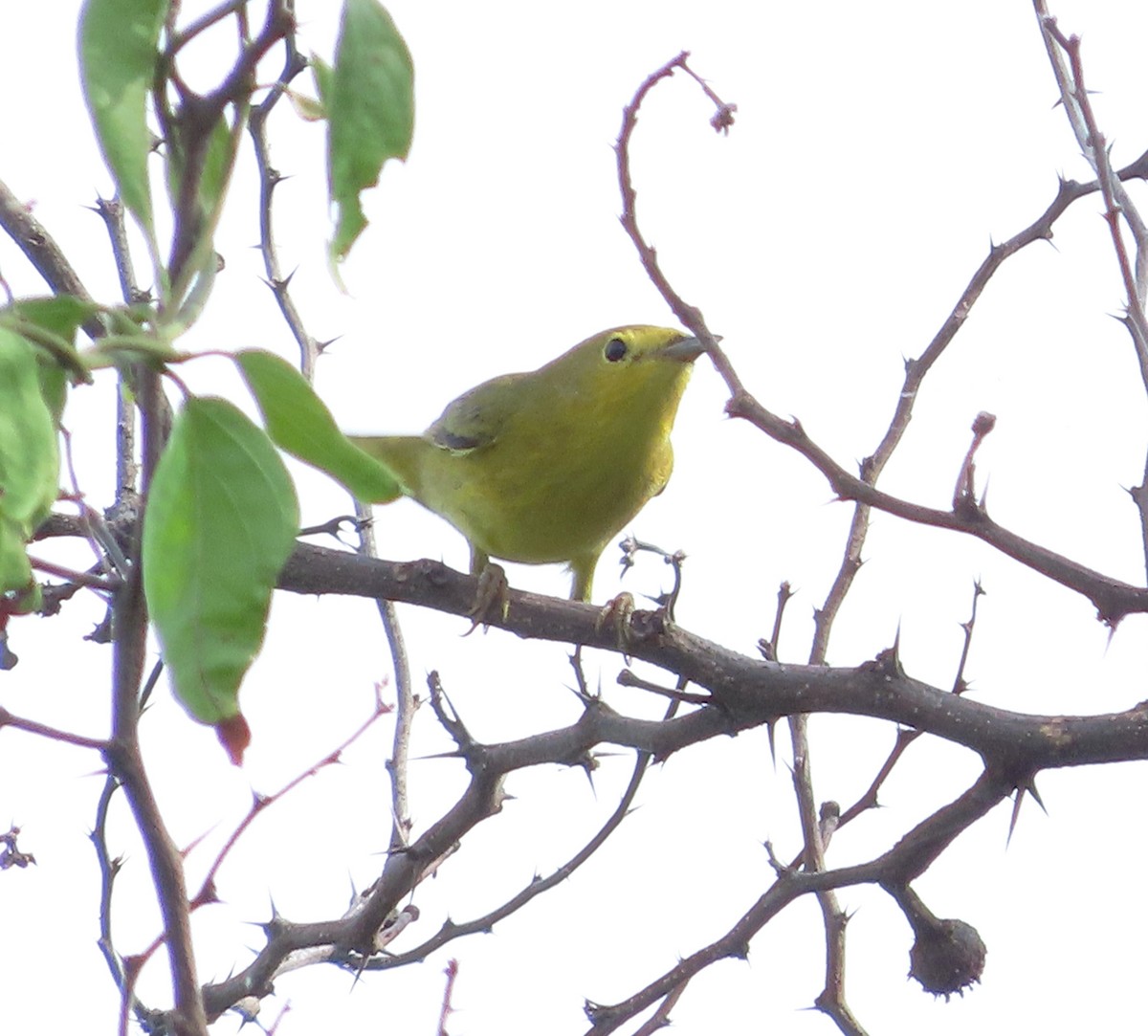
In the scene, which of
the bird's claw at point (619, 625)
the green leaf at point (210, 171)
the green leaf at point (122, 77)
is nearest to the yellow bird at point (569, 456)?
the bird's claw at point (619, 625)

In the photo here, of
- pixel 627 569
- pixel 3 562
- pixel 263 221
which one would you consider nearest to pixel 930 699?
pixel 627 569

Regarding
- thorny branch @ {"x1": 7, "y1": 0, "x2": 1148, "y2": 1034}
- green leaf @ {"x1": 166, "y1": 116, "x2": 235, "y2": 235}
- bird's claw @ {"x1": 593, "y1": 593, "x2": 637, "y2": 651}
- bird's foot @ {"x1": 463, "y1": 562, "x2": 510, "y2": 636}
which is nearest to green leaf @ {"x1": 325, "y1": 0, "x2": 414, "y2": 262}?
green leaf @ {"x1": 166, "y1": 116, "x2": 235, "y2": 235}

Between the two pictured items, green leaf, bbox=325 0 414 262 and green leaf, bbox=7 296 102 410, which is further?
green leaf, bbox=325 0 414 262

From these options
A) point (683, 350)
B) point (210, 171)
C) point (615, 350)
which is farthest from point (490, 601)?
point (210, 171)

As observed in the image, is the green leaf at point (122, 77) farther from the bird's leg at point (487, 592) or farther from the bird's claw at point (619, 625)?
the bird's leg at point (487, 592)

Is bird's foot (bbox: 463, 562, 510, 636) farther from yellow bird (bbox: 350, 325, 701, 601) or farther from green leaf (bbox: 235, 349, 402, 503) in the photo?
green leaf (bbox: 235, 349, 402, 503)

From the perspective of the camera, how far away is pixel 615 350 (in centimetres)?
523

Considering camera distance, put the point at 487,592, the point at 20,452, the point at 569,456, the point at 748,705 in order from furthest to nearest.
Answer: the point at 569,456 < the point at 487,592 < the point at 748,705 < the point at 20,452

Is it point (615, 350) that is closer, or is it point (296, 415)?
point (296, 415)

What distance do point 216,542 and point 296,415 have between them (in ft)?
0.43

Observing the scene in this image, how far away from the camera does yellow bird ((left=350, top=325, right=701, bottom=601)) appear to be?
5.14 m

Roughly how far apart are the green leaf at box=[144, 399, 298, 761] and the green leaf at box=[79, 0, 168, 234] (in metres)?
0.24

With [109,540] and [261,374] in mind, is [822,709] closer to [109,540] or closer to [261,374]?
[109,540]

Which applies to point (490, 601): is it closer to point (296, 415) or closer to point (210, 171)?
point (210, 171)
